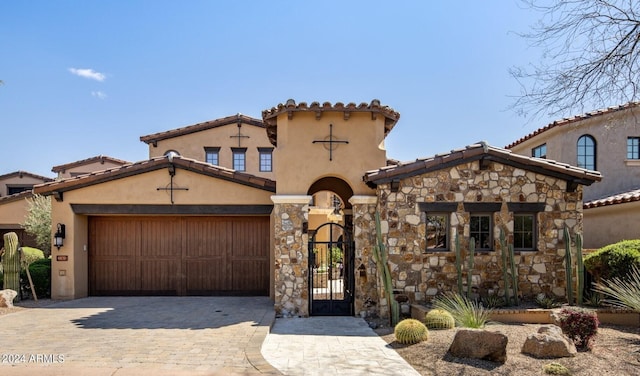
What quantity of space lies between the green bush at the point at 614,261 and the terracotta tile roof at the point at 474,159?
1.79m

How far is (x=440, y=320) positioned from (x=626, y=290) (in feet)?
15.1

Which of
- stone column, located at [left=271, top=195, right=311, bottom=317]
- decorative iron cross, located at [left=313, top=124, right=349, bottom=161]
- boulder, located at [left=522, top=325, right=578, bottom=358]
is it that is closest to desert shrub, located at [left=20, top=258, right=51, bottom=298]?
stone column, located at [left=271, top=195, right=311, bottom=317]

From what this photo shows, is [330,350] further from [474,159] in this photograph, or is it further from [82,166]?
[82,166]

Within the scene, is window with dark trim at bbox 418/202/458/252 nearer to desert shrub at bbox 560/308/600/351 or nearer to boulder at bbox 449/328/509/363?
desert shrub at bbox 560/308/600/351

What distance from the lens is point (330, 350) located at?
8.00 m

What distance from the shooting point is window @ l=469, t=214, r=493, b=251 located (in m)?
11.0

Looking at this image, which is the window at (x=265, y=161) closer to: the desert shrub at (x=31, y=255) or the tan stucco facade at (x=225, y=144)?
the tan stucco facade at (x=225, y=144)

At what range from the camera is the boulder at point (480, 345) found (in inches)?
270

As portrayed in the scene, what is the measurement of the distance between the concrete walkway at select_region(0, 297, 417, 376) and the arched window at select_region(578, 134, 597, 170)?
38.7 ft

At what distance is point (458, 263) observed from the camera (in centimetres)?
1031

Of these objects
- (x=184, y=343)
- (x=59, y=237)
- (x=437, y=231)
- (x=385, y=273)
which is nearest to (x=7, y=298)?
(x=59, y=237)

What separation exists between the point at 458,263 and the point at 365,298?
2559mm

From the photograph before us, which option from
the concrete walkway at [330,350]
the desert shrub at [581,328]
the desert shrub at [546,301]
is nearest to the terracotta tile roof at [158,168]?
the concrete walkway at [330,350]

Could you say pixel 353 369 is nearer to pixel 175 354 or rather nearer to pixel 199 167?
pixel 175 354
